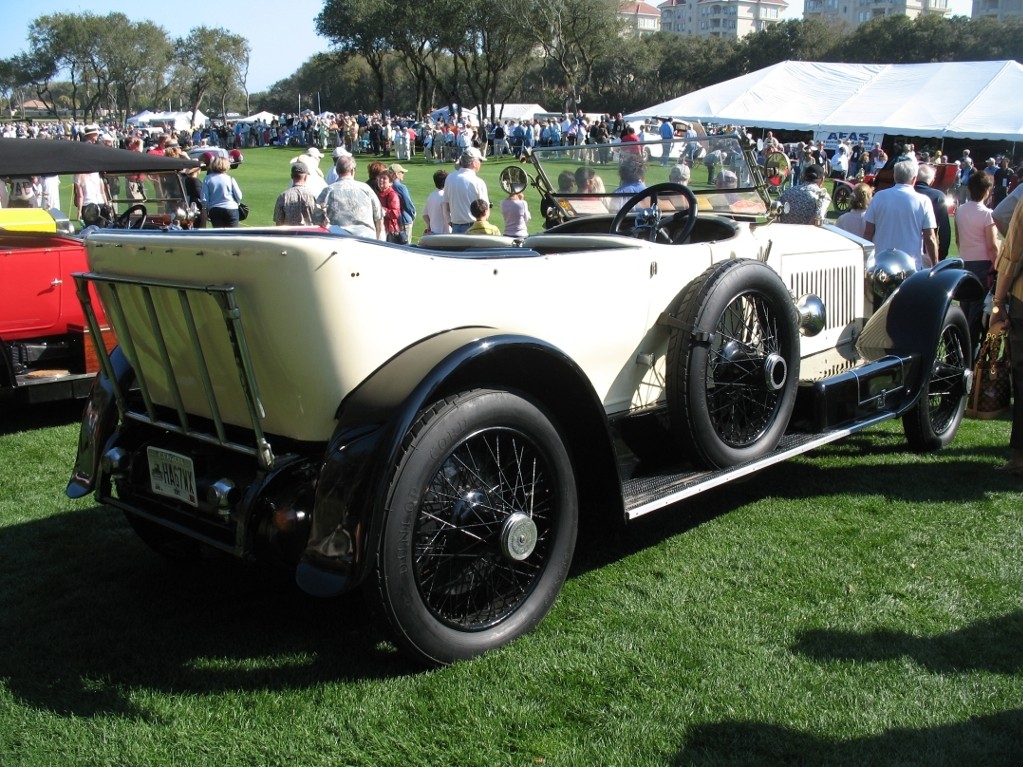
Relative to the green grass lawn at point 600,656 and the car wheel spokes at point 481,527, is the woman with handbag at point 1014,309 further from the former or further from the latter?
the car wheel spokes at point 481,527

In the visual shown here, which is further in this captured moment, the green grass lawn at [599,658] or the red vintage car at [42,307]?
the red vintage car at [42,307]

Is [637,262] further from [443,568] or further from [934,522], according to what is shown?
[934,522]

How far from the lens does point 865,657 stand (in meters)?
3.22

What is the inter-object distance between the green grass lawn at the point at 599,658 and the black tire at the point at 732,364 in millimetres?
500

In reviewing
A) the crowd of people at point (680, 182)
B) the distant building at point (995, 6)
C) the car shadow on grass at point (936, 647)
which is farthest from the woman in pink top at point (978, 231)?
the distant building at point (995, 6)

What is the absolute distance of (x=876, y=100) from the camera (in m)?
25.6

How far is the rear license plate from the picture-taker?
3.27 metres

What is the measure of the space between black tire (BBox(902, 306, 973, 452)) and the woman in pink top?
274 cm

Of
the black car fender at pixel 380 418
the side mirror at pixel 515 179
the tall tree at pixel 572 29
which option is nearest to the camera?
the black car fender at pixel 380 418

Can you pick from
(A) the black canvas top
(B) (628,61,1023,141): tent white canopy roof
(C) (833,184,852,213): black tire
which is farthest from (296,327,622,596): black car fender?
(B) (628,61,1023,141): tent white canopy roof

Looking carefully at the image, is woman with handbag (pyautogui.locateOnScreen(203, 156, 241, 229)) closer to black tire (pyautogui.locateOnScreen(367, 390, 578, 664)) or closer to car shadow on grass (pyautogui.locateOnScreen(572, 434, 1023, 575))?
car shadow on grass (pyautogui.locateOnScreen(572, 434, 1023, 575))

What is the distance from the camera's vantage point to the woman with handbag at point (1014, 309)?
16.2ft

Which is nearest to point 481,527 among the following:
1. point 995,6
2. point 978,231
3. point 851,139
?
point 978,231

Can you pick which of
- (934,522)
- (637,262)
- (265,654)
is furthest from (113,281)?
(934,522)
